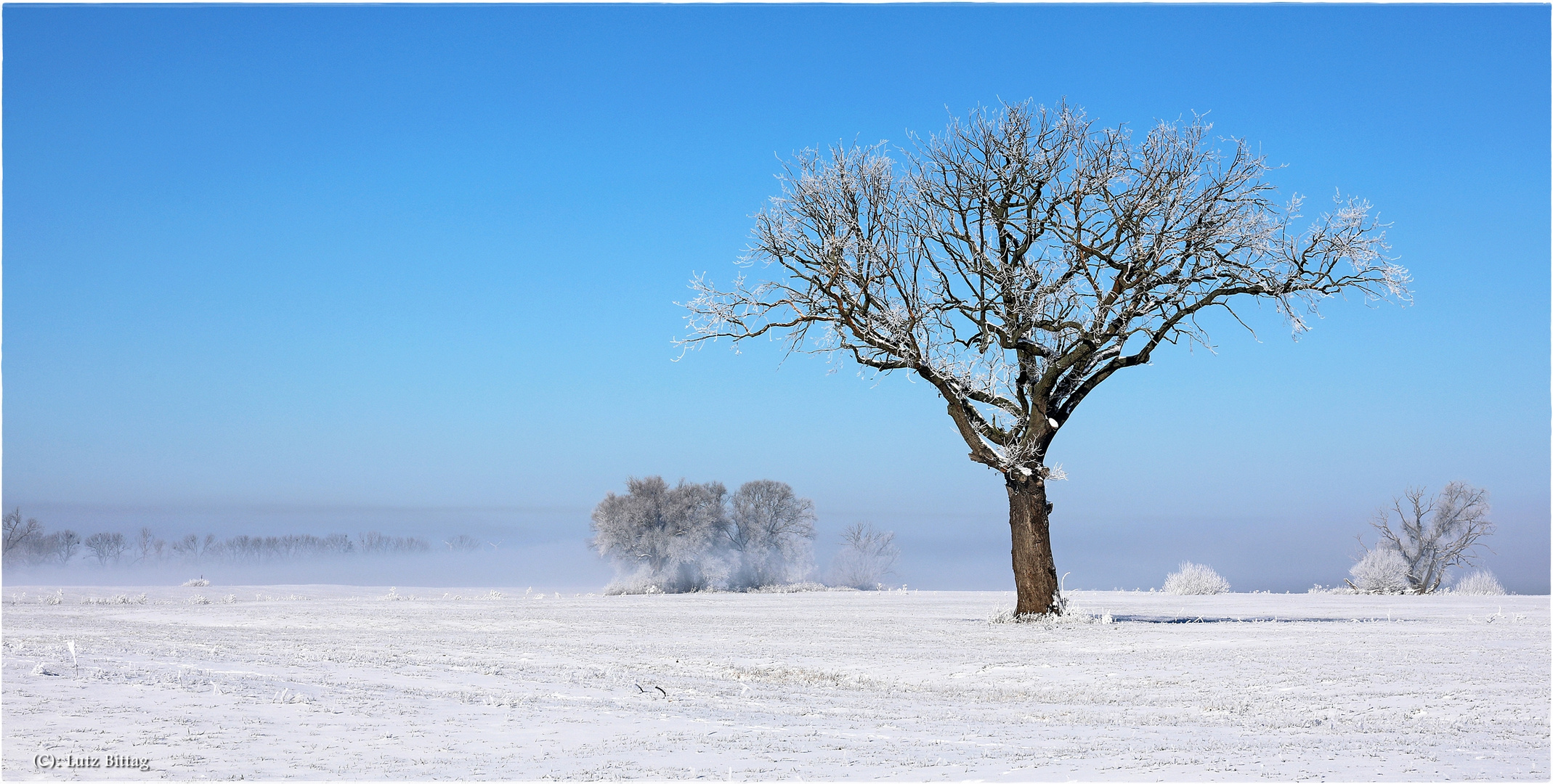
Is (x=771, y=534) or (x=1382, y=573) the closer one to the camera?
(x=1382, y=573)

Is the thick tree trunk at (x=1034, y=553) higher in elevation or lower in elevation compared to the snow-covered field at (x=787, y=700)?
higher

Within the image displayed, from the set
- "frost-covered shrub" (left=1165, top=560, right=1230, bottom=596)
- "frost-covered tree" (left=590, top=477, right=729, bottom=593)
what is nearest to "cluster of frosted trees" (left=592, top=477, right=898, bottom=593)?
"frost-covered tree" (left=590, top=477, right=729, bottom=593)

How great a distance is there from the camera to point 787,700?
8430 mm

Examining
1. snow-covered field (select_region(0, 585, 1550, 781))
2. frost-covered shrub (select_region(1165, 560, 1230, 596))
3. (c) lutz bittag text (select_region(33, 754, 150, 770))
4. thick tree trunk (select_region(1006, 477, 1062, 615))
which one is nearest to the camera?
(c) lutz bittag text (select_region(33, 754, 150, 770))

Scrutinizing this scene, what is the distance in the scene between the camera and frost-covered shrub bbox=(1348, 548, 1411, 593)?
34812mm

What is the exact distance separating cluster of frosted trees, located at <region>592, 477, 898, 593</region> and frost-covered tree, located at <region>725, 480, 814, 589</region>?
0.03 m

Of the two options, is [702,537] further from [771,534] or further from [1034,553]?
[1034,553]

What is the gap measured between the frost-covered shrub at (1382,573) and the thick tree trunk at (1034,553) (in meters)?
23.1

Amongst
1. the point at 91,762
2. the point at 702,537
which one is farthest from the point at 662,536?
the point at 91,762

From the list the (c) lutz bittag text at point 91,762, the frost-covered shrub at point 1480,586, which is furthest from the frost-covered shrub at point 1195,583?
the (c) lutz bittag text at point 91,762

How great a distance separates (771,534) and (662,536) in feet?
15.5

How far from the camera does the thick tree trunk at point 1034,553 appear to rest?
1677 cm

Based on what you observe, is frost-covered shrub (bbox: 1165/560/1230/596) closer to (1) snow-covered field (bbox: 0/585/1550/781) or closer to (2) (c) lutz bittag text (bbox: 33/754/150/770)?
(1) snow-covered field (bbox: 0/585/1550/781)

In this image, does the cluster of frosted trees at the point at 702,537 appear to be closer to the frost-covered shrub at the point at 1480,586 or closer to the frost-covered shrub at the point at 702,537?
the frost-covered shrub at the point at 702,537
